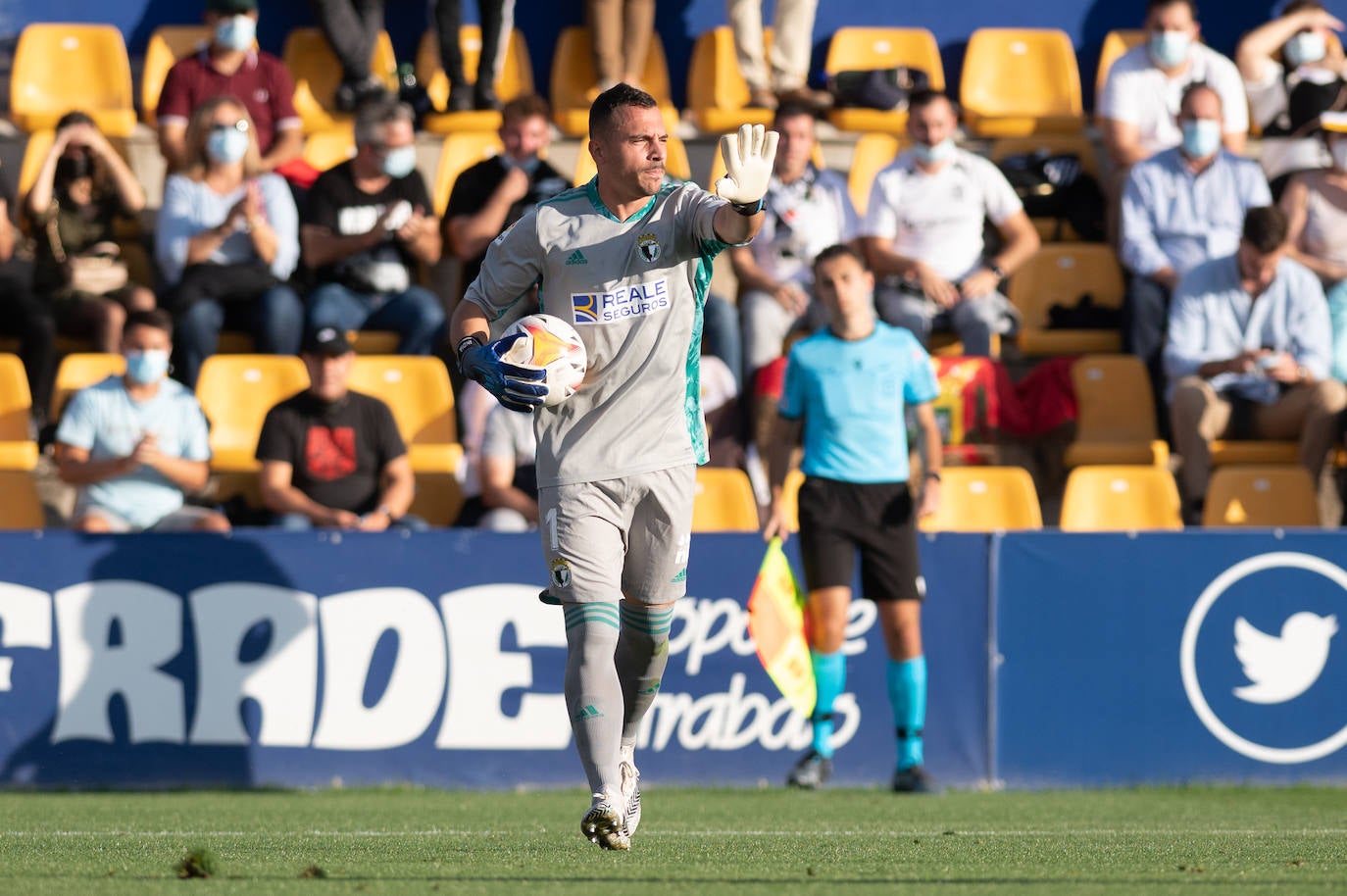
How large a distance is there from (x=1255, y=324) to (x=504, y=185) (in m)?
4.79

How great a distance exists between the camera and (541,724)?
907 centimetres

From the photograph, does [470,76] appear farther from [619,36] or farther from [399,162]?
[399,162]

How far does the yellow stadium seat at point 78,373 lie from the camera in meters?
10.8

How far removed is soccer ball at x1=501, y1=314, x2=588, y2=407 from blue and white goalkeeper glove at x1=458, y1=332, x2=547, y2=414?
0.02 m

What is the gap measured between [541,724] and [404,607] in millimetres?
890

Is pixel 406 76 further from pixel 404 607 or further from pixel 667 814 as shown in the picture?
pixel 667 814

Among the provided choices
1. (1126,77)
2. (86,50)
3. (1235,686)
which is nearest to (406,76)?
(86,50)

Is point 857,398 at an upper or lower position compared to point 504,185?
lower

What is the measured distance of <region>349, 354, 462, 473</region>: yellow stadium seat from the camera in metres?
10.9

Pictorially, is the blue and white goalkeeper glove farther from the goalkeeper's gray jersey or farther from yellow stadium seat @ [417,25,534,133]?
yellow stadium seat @ [417,25,534,133]

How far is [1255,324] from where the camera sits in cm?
1123

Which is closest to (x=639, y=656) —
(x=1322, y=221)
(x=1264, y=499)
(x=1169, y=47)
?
(x=1264, y=499)

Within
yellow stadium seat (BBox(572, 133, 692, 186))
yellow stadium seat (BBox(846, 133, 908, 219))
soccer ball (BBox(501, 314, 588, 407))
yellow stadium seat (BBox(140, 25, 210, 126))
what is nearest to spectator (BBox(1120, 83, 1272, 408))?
yellow stadium seat (BBox(846, 133, 908, 219))

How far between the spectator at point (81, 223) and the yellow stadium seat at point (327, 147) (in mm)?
1342
